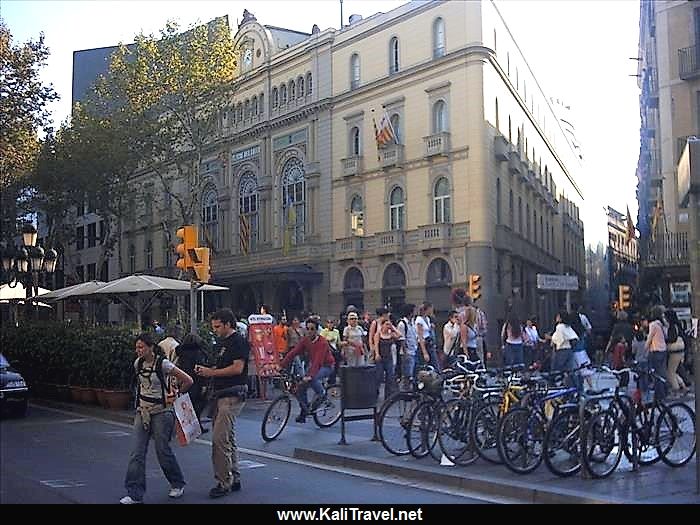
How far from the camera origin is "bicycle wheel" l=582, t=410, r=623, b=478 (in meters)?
9.18

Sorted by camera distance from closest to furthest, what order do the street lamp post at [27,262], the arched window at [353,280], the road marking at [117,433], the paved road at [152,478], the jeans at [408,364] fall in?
the paved road at [152,478], the road marking at [117,433], the jeans at [408,364], the street lamp post at [27,262], the arched window at [353,280]

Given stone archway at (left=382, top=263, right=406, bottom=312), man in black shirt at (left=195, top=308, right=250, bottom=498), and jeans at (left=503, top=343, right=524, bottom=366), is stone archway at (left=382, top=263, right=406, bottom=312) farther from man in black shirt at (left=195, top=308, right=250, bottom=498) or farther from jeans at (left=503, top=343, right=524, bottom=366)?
man in black shirt at (left=195, top=308, right=250, bottom=498)

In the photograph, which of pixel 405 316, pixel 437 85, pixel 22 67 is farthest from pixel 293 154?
pixel 405 316

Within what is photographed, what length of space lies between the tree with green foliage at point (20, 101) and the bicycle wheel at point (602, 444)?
65.5 ft

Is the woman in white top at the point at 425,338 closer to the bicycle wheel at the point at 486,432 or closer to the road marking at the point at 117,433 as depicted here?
the road marking at the point at 117,433

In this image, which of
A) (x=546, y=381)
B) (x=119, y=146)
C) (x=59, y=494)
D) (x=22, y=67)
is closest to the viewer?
(x=59, y=494)

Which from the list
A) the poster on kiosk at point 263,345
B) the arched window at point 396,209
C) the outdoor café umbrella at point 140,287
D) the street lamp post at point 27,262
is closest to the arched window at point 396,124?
the arched window at point 396,209

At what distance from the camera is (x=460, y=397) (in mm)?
10758

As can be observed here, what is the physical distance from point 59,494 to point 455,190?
31056 millimetres

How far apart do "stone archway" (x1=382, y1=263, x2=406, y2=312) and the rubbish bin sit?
27662 mm

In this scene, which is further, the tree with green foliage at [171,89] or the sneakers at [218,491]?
the tree with green foliage at [171,89]

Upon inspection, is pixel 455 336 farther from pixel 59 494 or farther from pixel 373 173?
pixel 373 173

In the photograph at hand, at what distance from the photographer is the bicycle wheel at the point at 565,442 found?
9.30m

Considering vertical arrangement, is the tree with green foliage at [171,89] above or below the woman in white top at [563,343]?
above
